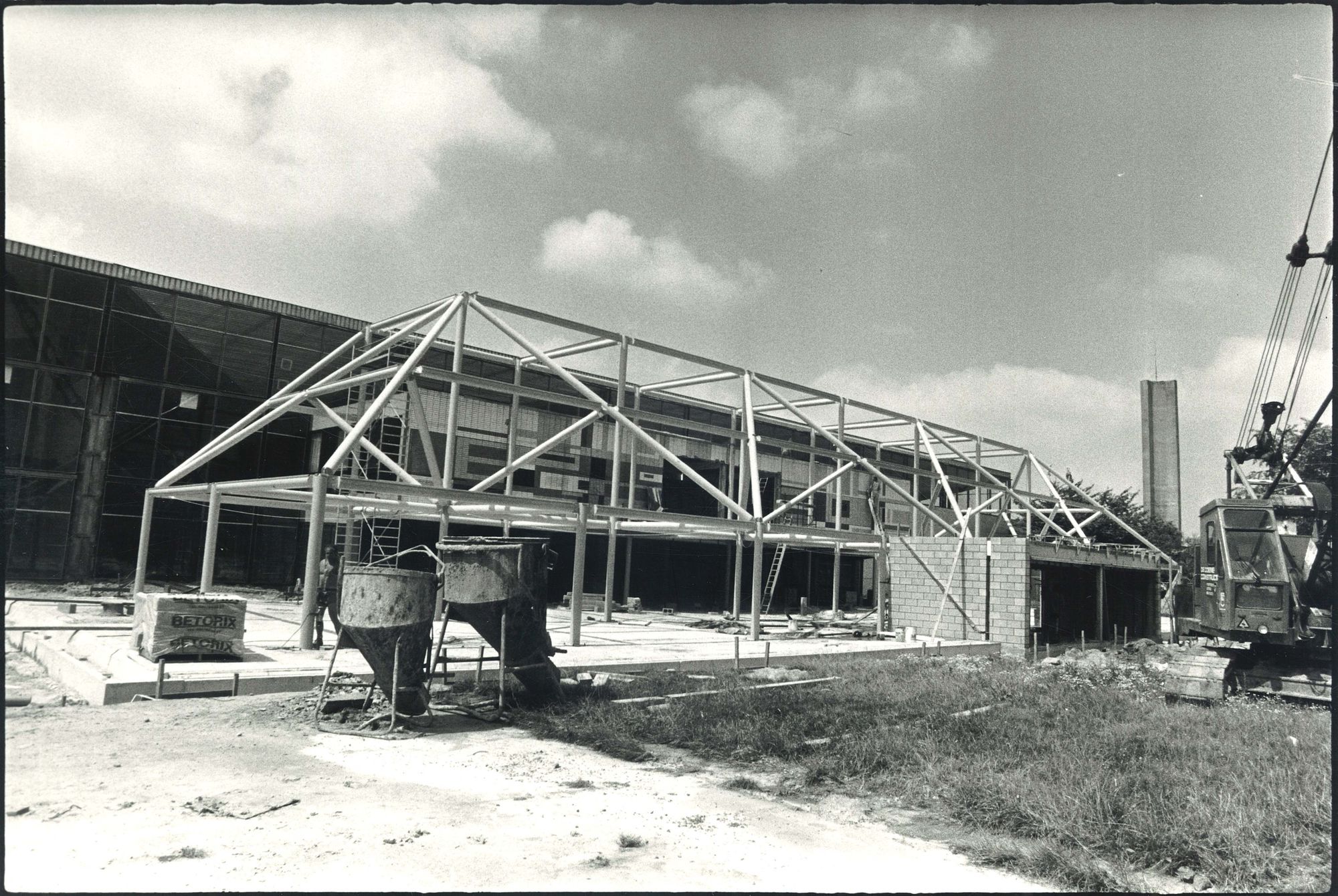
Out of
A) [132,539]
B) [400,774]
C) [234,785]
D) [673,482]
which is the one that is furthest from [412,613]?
[673,482]

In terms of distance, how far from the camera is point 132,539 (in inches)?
1069

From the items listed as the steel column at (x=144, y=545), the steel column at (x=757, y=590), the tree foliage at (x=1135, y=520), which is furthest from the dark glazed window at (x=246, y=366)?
the tree foliage at (x=1135, y=520)

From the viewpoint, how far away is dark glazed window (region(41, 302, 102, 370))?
2644cm

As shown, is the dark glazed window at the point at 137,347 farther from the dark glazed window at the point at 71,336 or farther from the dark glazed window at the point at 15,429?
the dark glazed window at the point at 15,429

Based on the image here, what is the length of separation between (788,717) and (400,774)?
14.4 ft

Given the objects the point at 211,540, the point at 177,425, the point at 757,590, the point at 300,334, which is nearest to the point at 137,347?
the point at 177,425

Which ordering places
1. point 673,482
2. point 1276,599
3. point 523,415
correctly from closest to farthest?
point 1276,599 → point 523,415 → point 673,482

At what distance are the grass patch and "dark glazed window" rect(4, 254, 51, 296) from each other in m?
23.7

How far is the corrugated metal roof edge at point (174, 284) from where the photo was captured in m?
26.3

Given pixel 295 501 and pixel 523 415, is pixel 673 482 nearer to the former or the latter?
pixel 523 415

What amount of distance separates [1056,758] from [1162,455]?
61.3 m

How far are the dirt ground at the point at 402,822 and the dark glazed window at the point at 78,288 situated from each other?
73.1ft

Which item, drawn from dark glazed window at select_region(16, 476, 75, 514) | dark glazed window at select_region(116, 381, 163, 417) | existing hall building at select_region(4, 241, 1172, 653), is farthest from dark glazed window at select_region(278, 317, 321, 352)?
dark glazed window at select_region(16, 476, 75, 514)

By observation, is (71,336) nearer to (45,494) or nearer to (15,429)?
(15,429)
